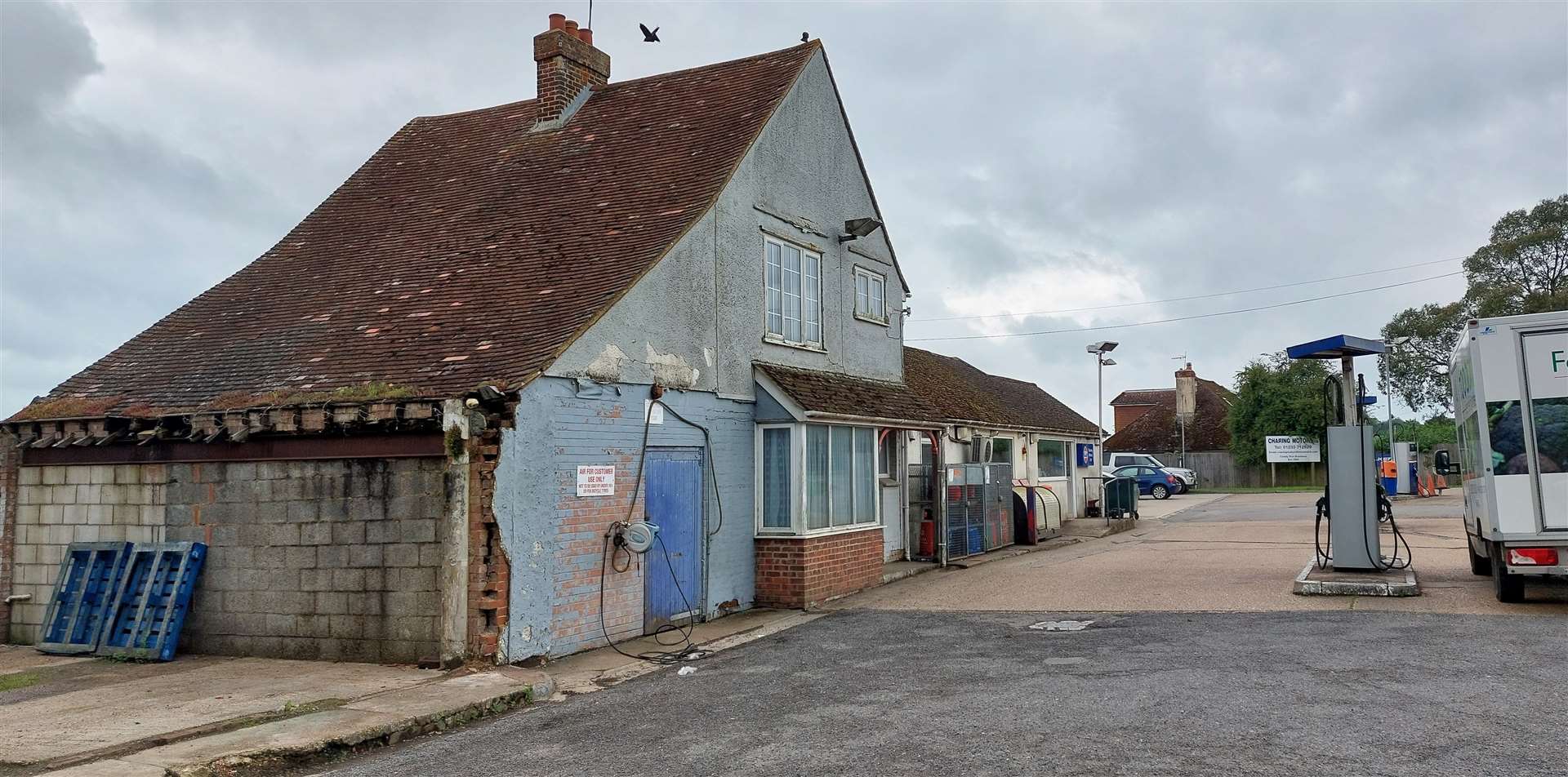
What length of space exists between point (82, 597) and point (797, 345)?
27.8 feet

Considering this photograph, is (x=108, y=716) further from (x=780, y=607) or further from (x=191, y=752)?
(x=780, y=607)

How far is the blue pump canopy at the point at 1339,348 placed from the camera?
13328 mm

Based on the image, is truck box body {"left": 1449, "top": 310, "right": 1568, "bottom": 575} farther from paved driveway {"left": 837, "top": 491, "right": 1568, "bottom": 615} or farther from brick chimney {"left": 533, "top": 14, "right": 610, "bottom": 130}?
brick chimney {"left": 533, "top": 14, "right": 610, "bottom": 130}

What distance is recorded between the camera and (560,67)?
1684cm

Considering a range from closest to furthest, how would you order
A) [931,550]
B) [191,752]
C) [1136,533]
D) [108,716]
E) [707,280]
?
[191,752], [108,716], [707,280], [931,550], [1136,533]

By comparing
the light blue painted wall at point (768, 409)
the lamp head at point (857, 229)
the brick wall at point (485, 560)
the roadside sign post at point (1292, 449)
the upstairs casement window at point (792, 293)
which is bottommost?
the brick wall at point (485, 560)

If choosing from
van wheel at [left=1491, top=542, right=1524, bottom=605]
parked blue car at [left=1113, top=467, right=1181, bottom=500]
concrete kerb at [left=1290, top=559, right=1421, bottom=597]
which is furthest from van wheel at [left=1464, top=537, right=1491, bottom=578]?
parked blue car at [left=1113, top=467, right=1181, bottom=500]

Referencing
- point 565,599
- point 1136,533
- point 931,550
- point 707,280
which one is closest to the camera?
point 565,599

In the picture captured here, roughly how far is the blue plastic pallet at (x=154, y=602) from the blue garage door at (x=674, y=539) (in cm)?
438

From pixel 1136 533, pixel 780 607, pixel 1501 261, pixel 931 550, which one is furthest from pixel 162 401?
pixel 1501 261

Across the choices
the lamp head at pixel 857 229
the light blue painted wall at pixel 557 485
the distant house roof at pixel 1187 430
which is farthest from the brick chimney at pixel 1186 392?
the light blue painted wall at pixel 557 485

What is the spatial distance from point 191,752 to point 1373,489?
41.5 feet

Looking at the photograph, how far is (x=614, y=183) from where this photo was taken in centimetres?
1416

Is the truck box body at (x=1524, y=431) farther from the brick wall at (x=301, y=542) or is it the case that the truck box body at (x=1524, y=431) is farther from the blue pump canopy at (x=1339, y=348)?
the brick wall at (x=301, y=542)
